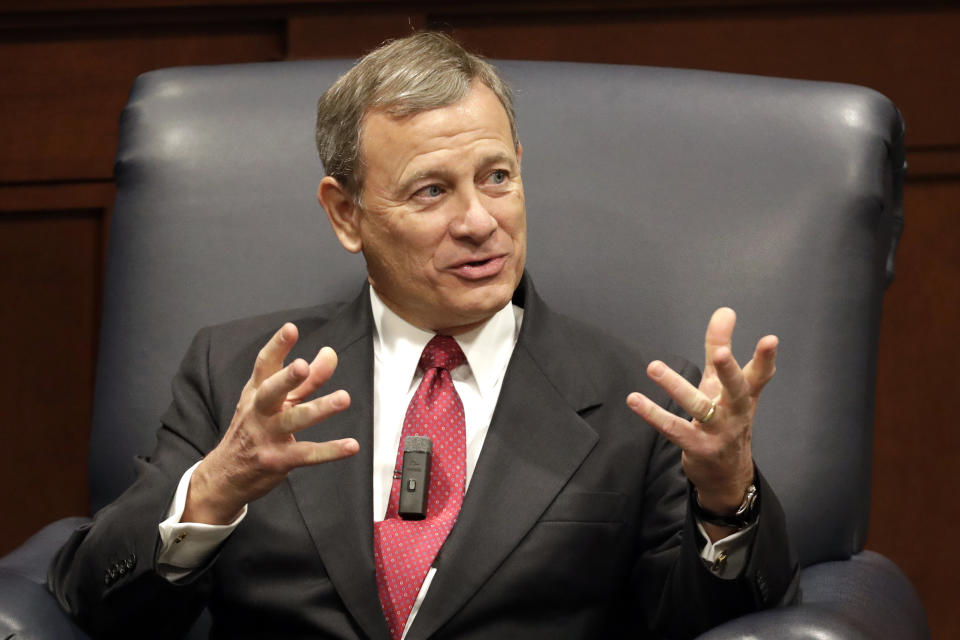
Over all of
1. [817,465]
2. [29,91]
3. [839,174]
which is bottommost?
[817,465]

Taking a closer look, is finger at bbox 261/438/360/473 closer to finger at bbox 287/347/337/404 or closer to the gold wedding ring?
Result: finger at bbox 287/347/337/404

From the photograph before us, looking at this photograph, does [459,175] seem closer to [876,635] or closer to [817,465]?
[817,465]

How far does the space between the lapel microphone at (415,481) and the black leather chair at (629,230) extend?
38 centimetres

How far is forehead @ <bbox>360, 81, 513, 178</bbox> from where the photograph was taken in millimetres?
1628

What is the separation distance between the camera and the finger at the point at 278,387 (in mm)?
1289

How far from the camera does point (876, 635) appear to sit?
1399 mm

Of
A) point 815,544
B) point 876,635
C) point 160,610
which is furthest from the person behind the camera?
point 815,544

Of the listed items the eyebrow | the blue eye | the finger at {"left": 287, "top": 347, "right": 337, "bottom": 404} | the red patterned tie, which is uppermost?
the eyebrow

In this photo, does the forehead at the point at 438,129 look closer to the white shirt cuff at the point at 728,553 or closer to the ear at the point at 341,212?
the ear at the point at 341,212

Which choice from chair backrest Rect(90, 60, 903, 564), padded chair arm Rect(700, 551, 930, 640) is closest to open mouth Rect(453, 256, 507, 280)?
chair backrest Rect(90, 60, 903, 564)

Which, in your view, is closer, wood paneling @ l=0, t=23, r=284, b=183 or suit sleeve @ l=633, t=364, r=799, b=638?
suit sleeve @ l=633, t=364, r=799, b=638

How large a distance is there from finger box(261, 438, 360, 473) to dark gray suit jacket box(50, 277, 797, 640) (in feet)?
0.67

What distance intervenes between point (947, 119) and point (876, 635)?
1.07m

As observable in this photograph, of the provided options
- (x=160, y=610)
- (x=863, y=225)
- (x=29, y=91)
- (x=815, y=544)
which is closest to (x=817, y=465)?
(x=815, y=544)
